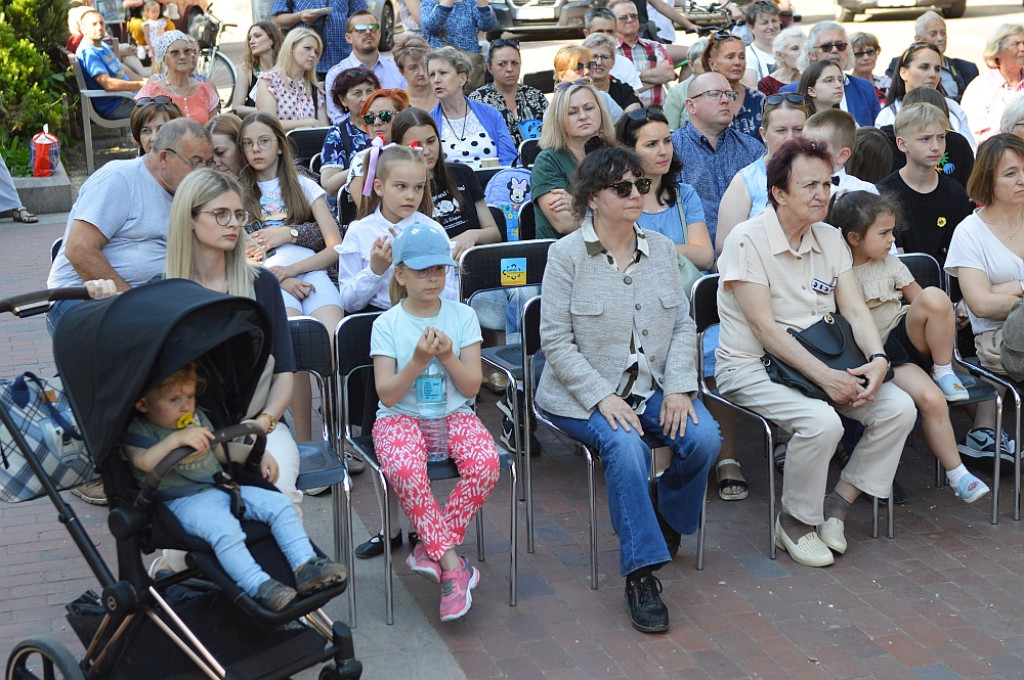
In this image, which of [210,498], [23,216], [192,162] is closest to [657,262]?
[192,162]

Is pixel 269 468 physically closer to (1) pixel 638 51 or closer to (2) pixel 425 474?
(2) pixel 425 474

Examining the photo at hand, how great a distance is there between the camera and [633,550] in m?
4.27

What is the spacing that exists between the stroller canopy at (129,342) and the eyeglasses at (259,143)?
247 centimetres

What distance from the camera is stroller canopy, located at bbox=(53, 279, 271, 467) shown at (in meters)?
3.16

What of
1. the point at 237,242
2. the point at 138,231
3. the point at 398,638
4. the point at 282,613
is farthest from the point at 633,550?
the point at 138,231

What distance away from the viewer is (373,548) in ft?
15.6

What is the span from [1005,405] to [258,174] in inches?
156

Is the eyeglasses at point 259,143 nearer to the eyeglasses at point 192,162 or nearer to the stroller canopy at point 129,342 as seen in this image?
the eyeglasses at point 192,162

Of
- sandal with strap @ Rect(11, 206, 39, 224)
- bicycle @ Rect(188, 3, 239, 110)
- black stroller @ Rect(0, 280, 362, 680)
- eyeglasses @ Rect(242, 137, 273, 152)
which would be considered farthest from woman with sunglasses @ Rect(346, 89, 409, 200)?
bicycle @ Rect(188, 3, 239, 110)

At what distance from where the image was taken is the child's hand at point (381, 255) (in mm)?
4977

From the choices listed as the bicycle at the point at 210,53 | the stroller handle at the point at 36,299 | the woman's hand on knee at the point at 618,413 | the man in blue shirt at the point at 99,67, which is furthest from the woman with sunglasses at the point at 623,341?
the bicycle at the point at 210,53

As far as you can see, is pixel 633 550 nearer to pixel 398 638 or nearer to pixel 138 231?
pixel 398 638

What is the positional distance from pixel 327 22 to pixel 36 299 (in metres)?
7.34

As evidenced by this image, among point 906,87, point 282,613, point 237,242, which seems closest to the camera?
point 282,613
